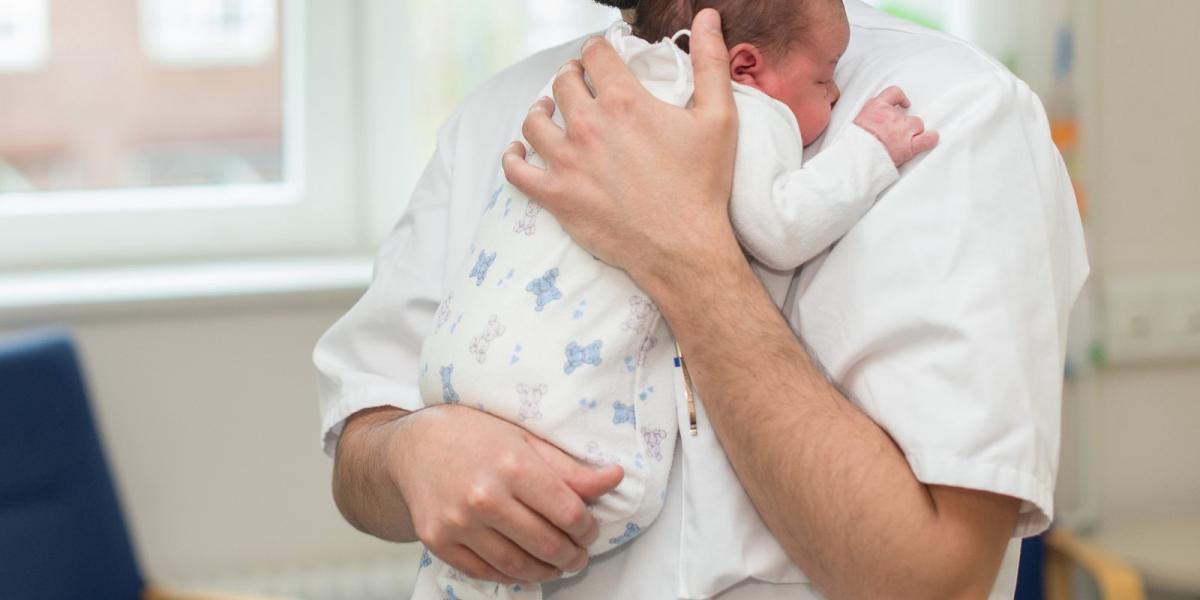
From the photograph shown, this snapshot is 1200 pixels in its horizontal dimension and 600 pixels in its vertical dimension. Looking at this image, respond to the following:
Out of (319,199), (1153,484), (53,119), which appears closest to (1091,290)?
(1153,484)

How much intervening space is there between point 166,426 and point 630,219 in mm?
1568

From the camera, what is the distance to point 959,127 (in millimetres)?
1058

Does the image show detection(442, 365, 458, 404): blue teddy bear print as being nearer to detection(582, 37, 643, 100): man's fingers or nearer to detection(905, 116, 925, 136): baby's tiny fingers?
detection(582, 37, 643, 100): man's fingers

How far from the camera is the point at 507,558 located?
1.14 meters

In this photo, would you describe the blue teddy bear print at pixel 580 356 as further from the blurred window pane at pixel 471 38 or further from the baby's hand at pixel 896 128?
the blurred window pane at pixel 471 38

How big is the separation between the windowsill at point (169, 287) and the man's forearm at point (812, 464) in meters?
1.47

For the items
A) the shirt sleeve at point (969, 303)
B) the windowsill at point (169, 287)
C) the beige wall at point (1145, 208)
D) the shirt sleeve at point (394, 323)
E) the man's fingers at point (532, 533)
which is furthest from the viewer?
the beige wall at point (1145, 208)

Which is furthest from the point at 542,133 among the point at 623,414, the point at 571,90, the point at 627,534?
the point at 627,534

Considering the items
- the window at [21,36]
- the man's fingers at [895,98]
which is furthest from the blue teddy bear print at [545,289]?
Answer: the window at [21,36]

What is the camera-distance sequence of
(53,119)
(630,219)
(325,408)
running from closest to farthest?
(630,219), (325,408), (53,119)

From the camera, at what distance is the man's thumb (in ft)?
3.58

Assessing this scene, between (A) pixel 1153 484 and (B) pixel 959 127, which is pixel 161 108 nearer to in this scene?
(B) pixel 959 127

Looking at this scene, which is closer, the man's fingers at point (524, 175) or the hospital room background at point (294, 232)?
the man's fingers at point (524, 175)

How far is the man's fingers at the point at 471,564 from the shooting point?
1.16m
